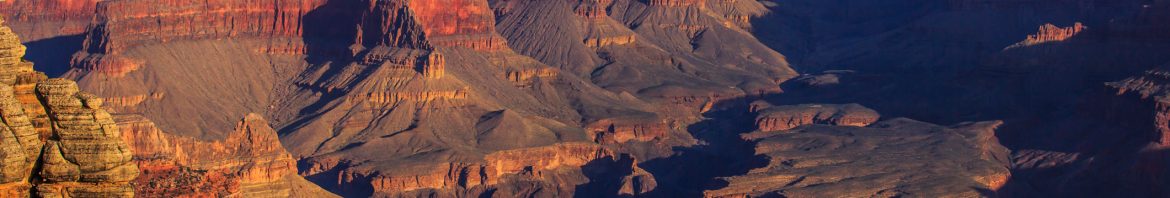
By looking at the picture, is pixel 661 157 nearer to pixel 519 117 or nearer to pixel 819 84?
pixel 519 117

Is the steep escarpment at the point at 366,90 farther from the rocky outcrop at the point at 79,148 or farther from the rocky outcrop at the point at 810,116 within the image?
the rocky outcrop at the point at 79,148

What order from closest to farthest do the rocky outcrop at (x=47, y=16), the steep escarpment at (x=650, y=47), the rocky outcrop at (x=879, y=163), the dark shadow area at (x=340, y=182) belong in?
the dark shadow area at (x=340, y=182) < the rocky outcrop at (x=879, y=163) < the rocky outcrop at (x=47, y=16) < the steep escarpment at (x=650, y=47)

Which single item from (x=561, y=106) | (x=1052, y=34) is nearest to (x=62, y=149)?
(x=561, y=106)

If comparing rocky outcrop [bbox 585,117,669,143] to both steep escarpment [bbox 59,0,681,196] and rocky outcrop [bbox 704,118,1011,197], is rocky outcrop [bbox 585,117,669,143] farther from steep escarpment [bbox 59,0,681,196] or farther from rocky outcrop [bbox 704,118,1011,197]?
rocky outcrop [bbox 704,118,1011,197]

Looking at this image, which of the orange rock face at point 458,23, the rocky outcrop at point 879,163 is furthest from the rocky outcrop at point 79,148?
the orange rock face at point 458,23

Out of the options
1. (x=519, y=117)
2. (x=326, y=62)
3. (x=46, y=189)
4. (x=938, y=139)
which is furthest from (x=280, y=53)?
(x=46, y=189)

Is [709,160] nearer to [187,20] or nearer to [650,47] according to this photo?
[187,20]

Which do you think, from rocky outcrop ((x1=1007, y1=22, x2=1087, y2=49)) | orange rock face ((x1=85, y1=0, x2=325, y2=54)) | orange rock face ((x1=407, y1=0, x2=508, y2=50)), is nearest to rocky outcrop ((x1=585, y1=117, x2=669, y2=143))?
→ orange rock face ((x1=407, y1=0, x2=508, y2=50))
